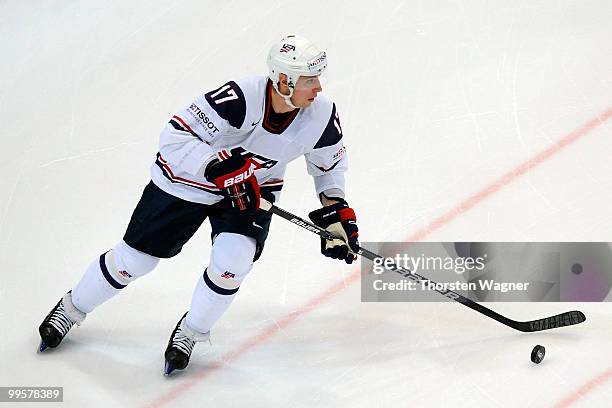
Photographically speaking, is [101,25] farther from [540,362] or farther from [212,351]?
[540,362]

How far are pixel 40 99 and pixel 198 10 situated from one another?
1041mm

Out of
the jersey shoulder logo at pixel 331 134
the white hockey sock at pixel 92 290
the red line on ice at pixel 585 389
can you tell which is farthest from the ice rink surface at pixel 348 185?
the jersey shoulder logo at pixel 331 134

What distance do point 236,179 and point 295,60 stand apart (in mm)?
422

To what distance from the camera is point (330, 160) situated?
3729mm

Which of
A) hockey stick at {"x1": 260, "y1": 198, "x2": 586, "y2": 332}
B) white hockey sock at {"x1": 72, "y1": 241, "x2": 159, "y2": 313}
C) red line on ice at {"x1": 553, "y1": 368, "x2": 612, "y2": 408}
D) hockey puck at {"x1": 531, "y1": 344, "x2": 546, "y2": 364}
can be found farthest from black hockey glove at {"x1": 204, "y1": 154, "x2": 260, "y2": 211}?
red line on ice at {"x1": 553, "y1": 368, "x2": 612, "y2": 408}

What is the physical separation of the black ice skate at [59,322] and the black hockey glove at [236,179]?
79 centimetres

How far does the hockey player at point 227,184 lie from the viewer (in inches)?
136

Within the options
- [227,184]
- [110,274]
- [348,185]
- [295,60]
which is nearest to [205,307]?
[110,274]

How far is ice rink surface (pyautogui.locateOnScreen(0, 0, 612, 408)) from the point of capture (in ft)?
12.1

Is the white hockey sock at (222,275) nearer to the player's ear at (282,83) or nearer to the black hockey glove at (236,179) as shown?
the black hockey glove at (236,179)

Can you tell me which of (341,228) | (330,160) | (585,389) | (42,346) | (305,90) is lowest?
(42,346)

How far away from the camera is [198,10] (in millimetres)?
5828

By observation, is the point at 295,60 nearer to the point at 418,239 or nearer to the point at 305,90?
the point at 305,90
